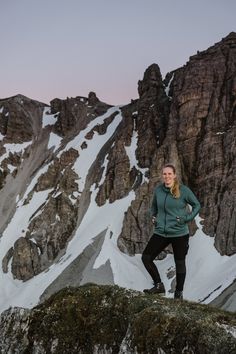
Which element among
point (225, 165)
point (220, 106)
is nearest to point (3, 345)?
point (225, 165)

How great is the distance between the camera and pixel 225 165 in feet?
344

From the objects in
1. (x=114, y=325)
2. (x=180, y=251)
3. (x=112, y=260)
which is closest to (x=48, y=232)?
(x=112, y=260)

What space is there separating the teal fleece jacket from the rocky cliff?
84.5 m

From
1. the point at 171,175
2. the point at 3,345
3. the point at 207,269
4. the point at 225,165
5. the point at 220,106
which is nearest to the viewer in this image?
the point at 3,345

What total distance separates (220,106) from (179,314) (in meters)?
110

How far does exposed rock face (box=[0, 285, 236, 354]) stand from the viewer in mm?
6883

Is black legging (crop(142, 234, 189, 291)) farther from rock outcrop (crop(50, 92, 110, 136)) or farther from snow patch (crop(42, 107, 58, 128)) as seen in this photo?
snow patch (crop(42, 107, 58, 128))

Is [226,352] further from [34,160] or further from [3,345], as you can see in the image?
[34,160]

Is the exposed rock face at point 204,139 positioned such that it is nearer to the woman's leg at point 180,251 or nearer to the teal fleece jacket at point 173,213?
the woman's leg at point 180,251

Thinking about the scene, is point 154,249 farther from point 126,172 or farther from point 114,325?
point 126,172

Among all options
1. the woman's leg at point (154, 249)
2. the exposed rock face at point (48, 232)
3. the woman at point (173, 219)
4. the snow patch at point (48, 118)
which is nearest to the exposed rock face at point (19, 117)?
the snow patch at point (48, 118)

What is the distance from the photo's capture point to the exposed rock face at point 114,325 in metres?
6.88

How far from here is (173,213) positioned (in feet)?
34.8

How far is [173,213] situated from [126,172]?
4270 inches
